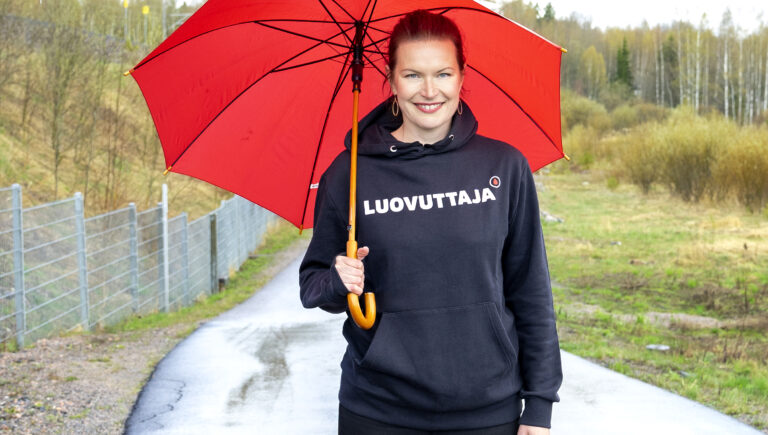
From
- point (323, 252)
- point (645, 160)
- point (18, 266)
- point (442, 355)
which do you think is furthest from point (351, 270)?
point (645, 160)

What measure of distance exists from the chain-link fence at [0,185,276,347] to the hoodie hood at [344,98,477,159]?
6.32m

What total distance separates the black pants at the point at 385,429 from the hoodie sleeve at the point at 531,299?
0.06m

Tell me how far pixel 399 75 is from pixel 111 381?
5.72 metres

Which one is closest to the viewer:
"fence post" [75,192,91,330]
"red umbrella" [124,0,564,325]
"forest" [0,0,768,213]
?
"red umbrella" [124,0,564,325]

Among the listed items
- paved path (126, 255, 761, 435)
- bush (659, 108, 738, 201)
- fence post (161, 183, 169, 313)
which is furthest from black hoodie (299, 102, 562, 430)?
bush (659, 108, 738, 201)

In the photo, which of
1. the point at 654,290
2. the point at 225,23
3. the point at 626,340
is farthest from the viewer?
the point at 654,290

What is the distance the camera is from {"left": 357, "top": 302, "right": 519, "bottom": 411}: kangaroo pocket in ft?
7.57

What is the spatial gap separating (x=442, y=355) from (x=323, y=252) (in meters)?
0.46

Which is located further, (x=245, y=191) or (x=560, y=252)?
(x=560, y=252)

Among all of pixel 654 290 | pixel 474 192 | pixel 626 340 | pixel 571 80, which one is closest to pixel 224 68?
pixel 474 192

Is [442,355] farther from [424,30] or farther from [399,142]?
[424,30]

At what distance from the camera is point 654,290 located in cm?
1442

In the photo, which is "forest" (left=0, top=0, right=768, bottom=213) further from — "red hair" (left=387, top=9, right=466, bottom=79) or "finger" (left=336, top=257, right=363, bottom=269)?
"finger" (left=336, top=257, right=363, bottom=269)

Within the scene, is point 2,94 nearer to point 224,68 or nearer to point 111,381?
point 111,381
